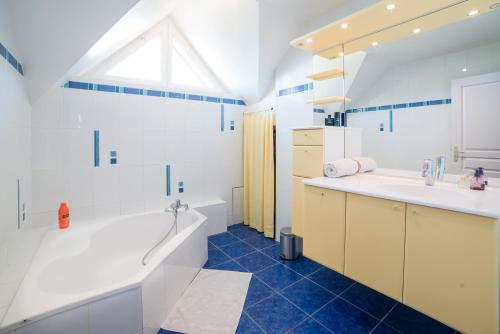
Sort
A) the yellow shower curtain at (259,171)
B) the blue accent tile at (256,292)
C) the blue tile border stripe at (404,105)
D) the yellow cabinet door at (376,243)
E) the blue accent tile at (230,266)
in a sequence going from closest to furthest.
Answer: the yellow cabinet door at (376,243) → the blue tile border stripe at (404,105) → the blue accent tile at (256,292) → the blue accent tile at (230,266) → the yellow shower curtain at (259,171)

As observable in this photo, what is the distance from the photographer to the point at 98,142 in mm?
2449

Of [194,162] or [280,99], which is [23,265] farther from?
[280,99]

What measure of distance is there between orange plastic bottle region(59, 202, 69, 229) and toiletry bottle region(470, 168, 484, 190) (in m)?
3.09

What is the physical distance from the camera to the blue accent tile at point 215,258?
237cm

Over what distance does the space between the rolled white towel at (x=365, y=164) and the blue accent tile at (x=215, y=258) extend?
5.08 feet

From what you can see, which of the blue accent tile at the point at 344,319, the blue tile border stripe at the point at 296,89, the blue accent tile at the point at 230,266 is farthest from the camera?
the blue tile border stripe at the point at 296,89

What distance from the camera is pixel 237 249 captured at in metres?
2.67

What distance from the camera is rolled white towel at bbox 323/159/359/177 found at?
1.83 meters

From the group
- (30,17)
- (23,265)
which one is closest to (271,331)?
(23,265)

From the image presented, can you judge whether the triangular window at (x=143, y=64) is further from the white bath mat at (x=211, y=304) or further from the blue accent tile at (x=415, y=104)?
the blue accent tile at (x=415, y=104)

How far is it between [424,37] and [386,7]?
16.6 inches

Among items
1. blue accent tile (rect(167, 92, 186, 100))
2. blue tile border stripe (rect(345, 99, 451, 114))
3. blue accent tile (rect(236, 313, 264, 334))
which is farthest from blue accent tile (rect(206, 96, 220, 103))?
blue accent tile (rect(236, 313, 264, 334))

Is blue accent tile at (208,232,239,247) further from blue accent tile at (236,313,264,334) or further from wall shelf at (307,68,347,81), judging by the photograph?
wall shelf at (307,68,347,81)

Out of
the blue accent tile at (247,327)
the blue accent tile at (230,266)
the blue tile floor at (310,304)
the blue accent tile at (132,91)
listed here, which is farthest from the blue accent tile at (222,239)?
the blue accent tile at (132,91)
